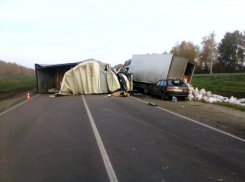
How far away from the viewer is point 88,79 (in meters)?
26.2

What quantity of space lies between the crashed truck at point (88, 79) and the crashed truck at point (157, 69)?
1190 mm

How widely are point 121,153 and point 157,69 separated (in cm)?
1898

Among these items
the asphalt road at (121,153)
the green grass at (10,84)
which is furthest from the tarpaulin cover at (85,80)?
the asphalt road at (121,153)

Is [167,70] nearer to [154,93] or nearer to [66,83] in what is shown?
[154,93]

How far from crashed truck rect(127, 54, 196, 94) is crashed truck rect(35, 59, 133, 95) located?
3.90 ft

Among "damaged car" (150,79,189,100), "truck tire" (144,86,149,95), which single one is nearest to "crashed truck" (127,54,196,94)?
"truck tire" (144,86,149,95)

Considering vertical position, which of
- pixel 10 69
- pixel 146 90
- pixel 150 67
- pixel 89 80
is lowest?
pixel 146 90

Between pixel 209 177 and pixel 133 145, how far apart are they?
251 cm

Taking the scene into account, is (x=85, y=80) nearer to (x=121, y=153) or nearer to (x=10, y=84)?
(x=121, y=153)

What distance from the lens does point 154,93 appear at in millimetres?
23500

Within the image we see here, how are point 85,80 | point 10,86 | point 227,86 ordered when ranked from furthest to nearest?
point 10,86 < point 227,86 < point 85,80

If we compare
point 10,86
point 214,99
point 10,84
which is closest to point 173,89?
point 214,99

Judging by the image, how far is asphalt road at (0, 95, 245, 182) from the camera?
17.0ft

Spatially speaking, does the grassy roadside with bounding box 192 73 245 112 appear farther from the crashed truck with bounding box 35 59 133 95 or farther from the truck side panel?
the crashed truck with bounding box 35 59 133 95
